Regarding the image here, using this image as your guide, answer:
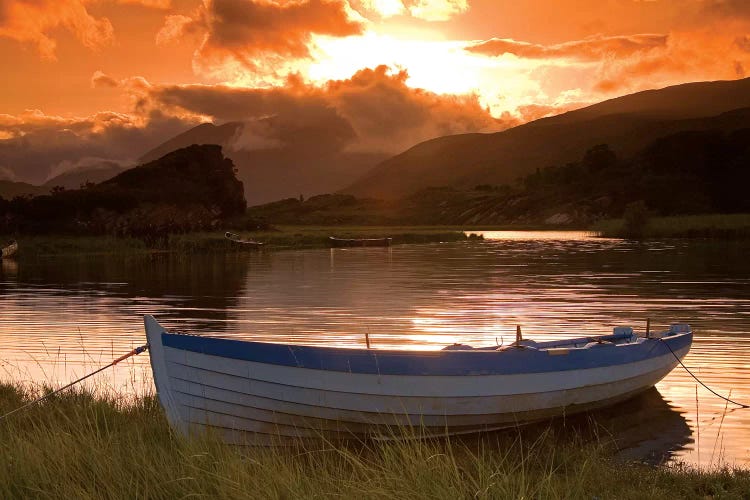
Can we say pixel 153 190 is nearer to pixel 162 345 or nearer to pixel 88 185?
pixel 88 185

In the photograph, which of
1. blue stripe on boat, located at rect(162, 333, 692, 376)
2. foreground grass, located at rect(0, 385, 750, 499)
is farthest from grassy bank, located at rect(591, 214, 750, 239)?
foreground grass, located at rect(0, 385, 750, 499)

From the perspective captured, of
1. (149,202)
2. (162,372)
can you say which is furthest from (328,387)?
(149,202)

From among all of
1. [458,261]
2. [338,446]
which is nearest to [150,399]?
[338,446]

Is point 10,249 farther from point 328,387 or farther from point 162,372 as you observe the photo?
point 328,387

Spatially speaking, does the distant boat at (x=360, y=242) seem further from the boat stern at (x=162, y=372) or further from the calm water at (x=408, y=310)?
the boat stern at (x=162, y=372)

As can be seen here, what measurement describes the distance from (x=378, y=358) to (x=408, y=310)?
2040 centimetres

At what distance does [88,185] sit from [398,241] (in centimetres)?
4080

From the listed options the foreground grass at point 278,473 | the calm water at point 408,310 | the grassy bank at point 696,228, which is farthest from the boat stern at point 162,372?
the grassy bank at point 696,228

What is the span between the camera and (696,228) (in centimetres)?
10281

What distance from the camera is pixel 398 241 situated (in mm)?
106188

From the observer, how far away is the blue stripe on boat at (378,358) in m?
11.9

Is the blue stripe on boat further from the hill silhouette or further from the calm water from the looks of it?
the hill silhouette

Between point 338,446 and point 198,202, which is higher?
Result: point 198,202

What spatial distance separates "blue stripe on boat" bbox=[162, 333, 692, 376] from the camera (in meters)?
11.9
